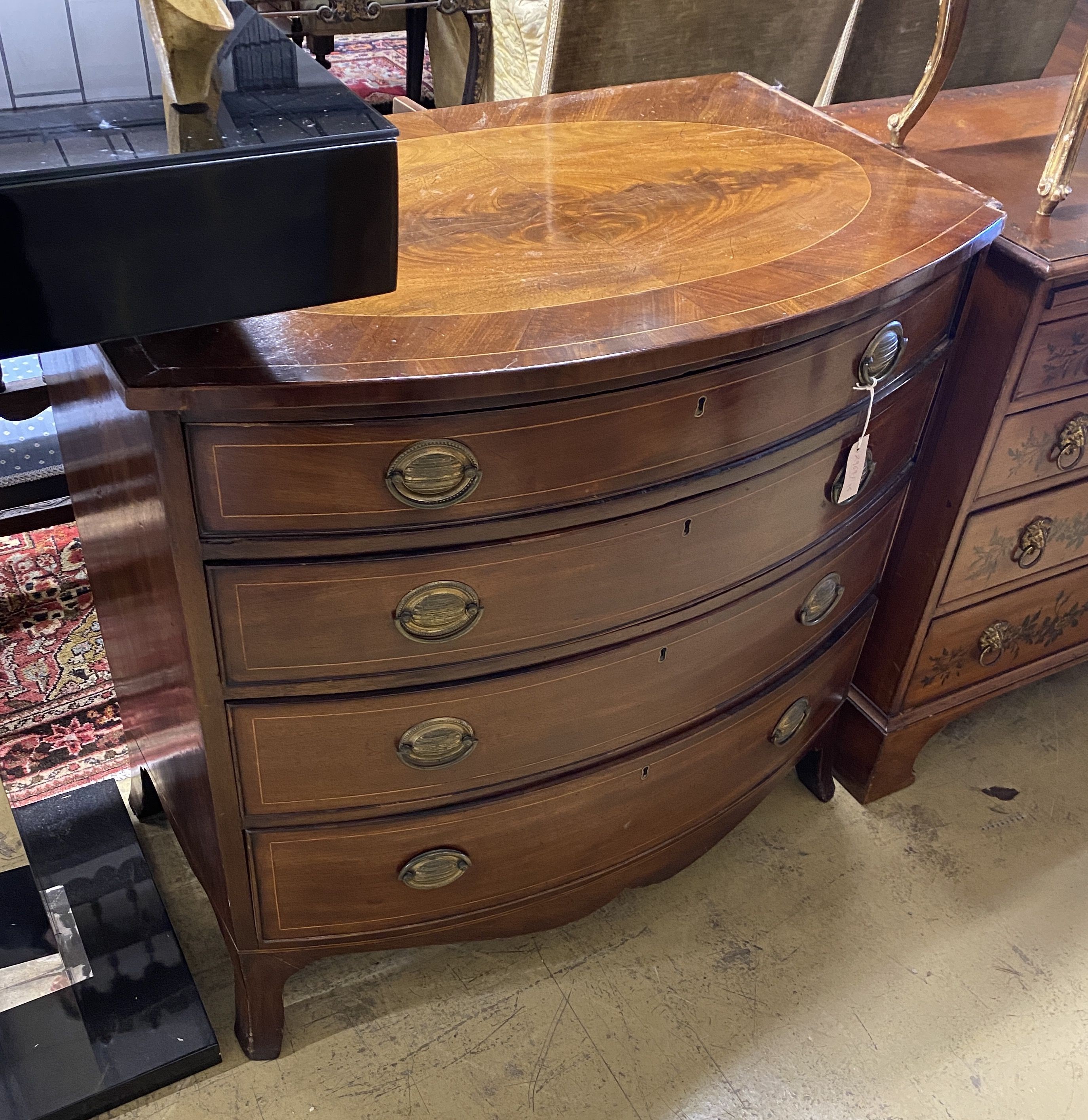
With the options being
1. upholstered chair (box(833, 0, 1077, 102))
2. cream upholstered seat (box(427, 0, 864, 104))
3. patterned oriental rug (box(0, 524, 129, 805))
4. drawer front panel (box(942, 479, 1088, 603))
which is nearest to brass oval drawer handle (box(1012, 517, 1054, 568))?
drawer front panel (box(942, 479, 1088, 603))

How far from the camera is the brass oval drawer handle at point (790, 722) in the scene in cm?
157

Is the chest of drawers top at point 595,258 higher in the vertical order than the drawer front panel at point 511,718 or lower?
higher

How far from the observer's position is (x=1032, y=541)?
1.71 m

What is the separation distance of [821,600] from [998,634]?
52 centimetres

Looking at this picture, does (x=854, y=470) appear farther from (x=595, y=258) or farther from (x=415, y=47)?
(x=415, y=47)

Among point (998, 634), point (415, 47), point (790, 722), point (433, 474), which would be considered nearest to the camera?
point (433, 474)

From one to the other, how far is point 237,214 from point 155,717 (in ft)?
2.54

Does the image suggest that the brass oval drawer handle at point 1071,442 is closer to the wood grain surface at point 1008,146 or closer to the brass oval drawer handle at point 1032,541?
the brass oval drawer handle at point 1032,541

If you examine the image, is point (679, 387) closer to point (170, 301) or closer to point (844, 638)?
point (170, 301)

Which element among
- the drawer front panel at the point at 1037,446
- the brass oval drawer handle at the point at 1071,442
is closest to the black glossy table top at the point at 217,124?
the drawer front panel at the point at 1037,446

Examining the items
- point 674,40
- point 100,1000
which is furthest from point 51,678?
point 674,40

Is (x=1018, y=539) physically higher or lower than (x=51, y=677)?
higher

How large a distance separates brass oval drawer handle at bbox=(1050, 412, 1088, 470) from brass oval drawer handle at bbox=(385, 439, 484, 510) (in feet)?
3.30

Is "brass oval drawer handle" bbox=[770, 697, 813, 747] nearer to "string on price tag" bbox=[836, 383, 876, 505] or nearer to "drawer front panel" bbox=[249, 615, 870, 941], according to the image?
"drawer front panel" bbox=[249, 615, 870, 941]
